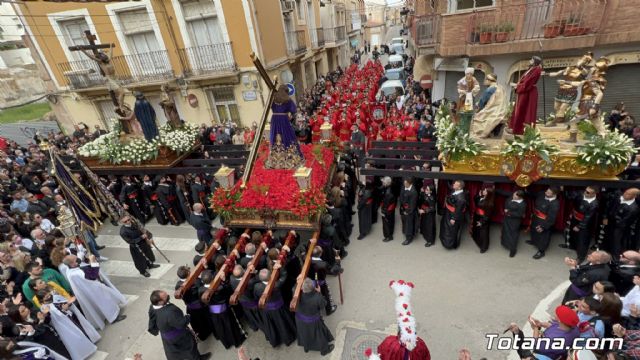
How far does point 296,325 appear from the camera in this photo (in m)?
5.82

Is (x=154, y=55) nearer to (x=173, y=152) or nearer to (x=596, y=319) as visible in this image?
(x=173, y=152)

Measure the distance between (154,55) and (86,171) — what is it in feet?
24.5

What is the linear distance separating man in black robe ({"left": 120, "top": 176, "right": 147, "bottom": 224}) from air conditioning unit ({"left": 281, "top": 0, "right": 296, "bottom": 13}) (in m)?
13.3

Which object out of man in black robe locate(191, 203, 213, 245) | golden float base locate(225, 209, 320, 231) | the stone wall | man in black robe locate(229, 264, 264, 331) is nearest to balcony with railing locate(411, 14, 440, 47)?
golden float base locate(225, 209, 320, 231)

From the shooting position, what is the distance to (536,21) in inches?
418

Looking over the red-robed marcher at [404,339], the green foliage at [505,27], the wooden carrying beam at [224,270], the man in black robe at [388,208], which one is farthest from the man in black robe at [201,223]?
the green foliage at [505,27]

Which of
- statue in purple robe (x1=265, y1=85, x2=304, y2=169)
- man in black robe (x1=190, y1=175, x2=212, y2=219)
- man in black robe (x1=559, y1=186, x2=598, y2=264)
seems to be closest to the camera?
man in black robe (x1=559, y1=186, x2=598, y2=264)

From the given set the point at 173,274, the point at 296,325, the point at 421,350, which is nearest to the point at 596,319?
the point at 421,350

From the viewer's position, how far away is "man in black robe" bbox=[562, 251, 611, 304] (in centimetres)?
488

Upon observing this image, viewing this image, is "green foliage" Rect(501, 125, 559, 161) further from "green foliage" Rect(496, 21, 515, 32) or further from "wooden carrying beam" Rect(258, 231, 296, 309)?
"green foliage" Rect(496, 21, 515, 32)

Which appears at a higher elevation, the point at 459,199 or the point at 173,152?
the point at 173,152

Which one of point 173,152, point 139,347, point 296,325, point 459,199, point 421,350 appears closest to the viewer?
point 421,350

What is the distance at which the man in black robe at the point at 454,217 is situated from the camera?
716cm

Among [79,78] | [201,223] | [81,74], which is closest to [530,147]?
[201,223]
